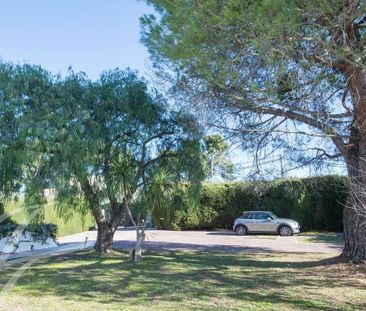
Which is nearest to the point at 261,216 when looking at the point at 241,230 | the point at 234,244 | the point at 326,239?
the point at 241,230

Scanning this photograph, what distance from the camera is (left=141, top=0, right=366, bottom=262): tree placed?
272 inches

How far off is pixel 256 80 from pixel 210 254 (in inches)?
342

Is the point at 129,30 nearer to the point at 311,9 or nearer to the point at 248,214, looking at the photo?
the point at 311,9

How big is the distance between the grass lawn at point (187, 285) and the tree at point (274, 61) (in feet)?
6.05

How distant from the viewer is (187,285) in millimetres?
8445

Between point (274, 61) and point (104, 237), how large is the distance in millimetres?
9324

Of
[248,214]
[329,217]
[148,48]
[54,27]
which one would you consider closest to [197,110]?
[148,48]

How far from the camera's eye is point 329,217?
2597cm

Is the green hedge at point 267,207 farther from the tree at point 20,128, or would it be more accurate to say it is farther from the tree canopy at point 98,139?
the tree at point 20,128

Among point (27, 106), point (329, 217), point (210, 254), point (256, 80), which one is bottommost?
point (210, 254)

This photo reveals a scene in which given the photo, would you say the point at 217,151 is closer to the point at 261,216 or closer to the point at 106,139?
the point at 106,139

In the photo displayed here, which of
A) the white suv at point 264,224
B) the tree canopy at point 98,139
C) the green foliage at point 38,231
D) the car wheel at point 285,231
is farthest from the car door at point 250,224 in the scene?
the tree canopy at point 98,139

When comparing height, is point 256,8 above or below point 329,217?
above

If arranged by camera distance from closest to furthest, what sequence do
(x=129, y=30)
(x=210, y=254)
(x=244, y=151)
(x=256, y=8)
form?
(x=256, y=8), (x=244, y=151), (x=129, y=30), (x=210, y=254)
